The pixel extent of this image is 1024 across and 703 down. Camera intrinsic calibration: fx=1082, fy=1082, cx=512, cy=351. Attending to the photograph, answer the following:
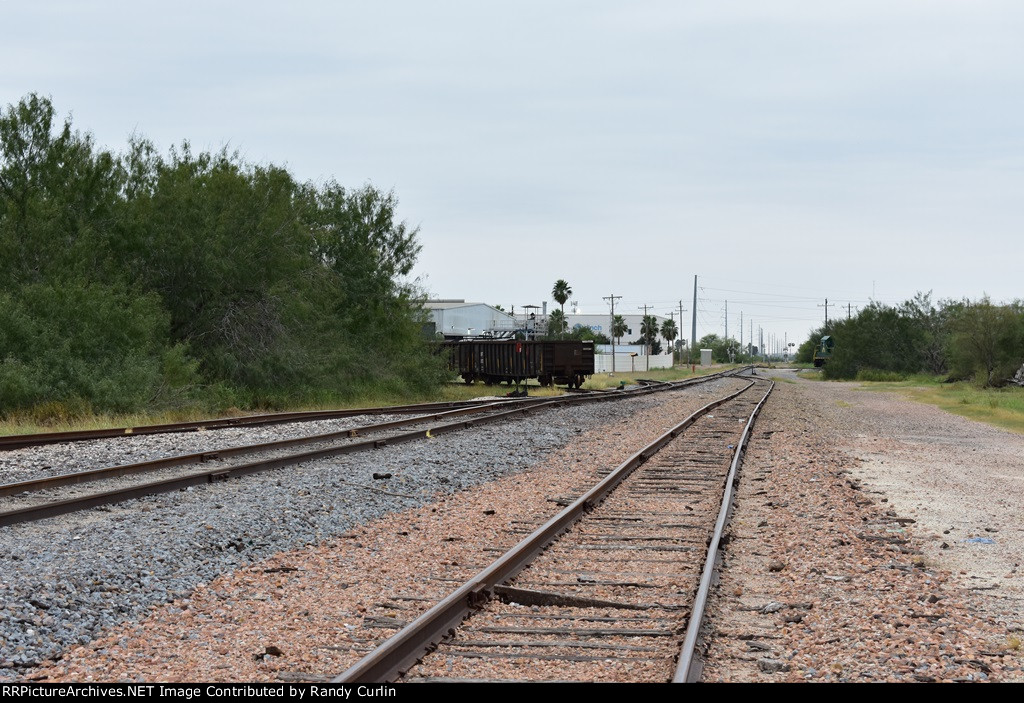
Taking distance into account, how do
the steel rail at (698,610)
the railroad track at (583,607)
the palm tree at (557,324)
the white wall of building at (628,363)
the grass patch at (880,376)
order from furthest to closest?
1. the palm tree at (557,324)
2. the white wall of building at (628,363)
3. the grass patch at (880,376)
4. the railroad track at (583,607)
5. the steel rail at (698,610)

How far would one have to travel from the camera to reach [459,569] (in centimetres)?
883

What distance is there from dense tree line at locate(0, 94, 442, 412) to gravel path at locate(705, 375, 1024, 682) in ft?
52.5

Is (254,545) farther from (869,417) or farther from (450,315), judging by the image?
(450,315)

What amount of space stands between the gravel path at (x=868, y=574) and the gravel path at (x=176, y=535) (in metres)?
2.89

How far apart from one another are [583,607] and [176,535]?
418cm

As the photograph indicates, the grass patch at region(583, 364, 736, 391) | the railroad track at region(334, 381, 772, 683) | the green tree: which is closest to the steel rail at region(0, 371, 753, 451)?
the railroad track at region(334, 381, 772, 683)

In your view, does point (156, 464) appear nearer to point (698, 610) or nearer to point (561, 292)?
point (698, 610)

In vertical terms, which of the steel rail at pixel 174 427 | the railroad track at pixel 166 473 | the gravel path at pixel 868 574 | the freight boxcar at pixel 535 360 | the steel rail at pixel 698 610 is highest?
the freight boxcar at pixel 535 360

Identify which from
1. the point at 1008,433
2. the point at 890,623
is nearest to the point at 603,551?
the point at 890,623

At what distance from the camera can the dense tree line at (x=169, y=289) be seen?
25609 mm

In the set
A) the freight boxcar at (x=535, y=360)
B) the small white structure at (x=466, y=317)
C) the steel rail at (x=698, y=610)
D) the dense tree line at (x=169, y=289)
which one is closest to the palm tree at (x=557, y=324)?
the small white structure at (x=466, y=317)

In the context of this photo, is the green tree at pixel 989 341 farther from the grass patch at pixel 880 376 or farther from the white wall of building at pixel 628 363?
the white wall of building at pixel 628 363

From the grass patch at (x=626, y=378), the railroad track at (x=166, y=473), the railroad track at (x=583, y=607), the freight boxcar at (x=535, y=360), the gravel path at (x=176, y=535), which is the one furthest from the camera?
the grass patch at (x=626, y=378)
